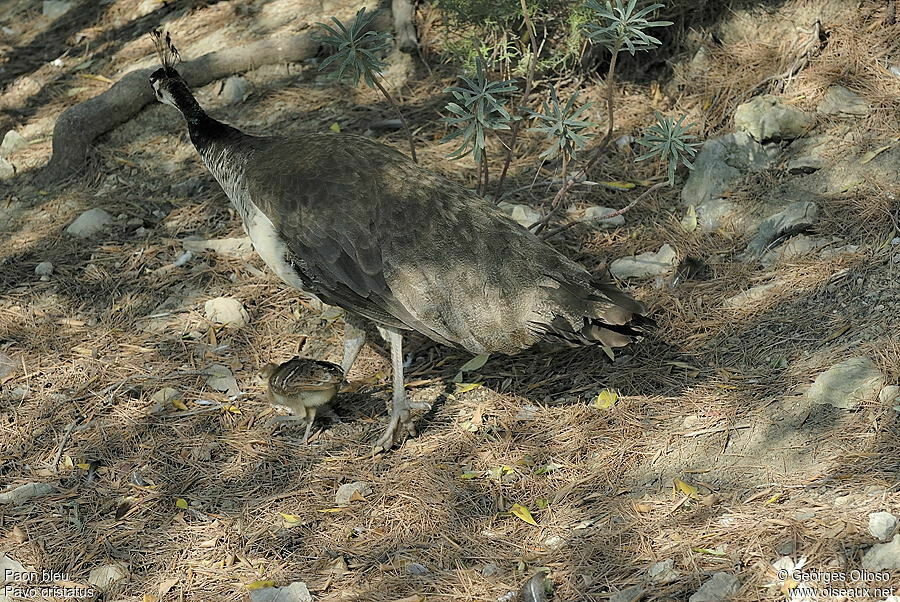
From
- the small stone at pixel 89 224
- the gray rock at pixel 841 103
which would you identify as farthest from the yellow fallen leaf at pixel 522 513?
the small stone at pixel 89 224

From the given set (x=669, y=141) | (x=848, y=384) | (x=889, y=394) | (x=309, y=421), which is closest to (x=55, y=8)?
(x=309, y=421)

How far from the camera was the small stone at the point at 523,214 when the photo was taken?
5.02 meters

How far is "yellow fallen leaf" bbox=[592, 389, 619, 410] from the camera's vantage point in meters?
4.04

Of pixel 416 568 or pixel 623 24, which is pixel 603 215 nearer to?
pixel 623 24

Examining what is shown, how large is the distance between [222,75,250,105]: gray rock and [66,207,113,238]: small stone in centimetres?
131

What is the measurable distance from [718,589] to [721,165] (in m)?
2.66

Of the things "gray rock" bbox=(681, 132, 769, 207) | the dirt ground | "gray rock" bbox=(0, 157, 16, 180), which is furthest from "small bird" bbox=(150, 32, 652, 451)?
"gray rock" bbox=(0, 157, 16, 180)

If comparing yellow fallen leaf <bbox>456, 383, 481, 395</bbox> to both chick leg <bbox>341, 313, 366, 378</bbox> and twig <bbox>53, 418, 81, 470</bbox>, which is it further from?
twig <bbox>53, 418, 81, 470</bbox>

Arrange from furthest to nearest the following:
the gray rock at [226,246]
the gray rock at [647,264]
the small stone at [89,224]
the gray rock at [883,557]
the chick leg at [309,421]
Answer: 1. the small stone at [89,224]
2. the gray rock at [226,246]
3. the gray rock at [647,264]
4. the chick leg at [309,421]
5. the gray rock at [883,557]

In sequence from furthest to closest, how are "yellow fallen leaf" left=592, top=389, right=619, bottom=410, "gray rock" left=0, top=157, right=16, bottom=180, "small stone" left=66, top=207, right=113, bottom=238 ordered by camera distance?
"gray rock" left=0, top=157, right=16, bottom=180
"small stone" left=66, top=207, right=113, bottom=238
"yellow fallen leaf" left=592, top=389, right=619, bottom=410

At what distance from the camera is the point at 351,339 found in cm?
459

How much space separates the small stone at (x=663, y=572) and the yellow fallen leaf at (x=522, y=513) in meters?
0.53

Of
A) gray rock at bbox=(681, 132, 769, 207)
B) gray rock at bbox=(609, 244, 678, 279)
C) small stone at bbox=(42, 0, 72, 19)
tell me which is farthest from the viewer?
small stone at bbox=(42, 0, 72, 19)

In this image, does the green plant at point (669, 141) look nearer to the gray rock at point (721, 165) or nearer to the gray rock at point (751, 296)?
the gray rock at point (751, 296)
